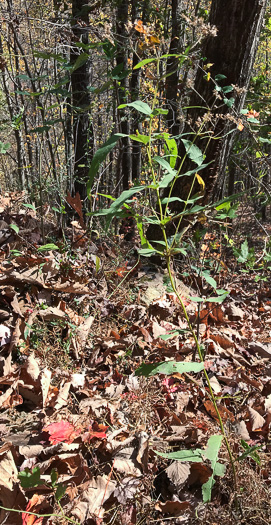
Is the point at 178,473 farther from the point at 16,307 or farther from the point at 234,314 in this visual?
the point at 234,314

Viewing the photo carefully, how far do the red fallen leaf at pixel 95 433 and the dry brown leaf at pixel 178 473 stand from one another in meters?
0.34

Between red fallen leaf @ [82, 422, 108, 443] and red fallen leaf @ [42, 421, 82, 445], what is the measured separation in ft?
0.13

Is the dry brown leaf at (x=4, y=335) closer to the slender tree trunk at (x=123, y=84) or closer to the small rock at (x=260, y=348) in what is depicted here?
the small rock at (x=260, y=348)

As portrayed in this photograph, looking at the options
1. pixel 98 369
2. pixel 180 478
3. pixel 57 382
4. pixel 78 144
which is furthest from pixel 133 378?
pixel 78 144

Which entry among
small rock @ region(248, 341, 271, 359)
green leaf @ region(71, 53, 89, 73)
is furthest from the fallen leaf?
green leaf @ region(71, 53, 89, 73)

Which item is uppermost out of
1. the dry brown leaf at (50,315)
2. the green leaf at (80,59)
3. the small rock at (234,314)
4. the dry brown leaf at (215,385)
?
the green leaf at (80,59)

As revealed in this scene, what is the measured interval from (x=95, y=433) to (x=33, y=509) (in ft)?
1.30

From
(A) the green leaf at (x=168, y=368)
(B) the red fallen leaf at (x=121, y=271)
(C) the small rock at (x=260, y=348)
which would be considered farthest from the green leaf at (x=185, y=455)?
(B) the red fallen leaf at (x=121, y=271)

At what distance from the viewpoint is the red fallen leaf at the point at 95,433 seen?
171 cm

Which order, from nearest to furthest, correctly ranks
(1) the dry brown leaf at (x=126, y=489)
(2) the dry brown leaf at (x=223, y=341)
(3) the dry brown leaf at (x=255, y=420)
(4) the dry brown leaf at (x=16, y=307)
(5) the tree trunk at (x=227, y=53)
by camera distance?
(1) the dry brown leaf at (x=126, y=489) < (3) the dry brown leaf at (x=255, y=420) < (4) the dry brown leaf at (x=16, y=307) < (2) the dry brown leaf at (x=223, y=341) < (5) the tree trunk at (x=227, y=53)

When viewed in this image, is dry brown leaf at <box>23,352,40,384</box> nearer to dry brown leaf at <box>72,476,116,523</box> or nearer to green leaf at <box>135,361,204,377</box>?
dry brown leaf at <box>72,476,116,523</box>

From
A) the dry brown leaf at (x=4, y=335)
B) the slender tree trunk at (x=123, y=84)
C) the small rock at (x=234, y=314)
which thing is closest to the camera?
the dry brown leaf at (x=4, y=335)

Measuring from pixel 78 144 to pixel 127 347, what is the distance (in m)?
3.46

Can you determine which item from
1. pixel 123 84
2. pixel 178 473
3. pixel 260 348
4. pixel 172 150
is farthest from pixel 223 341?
pixel 123 84
